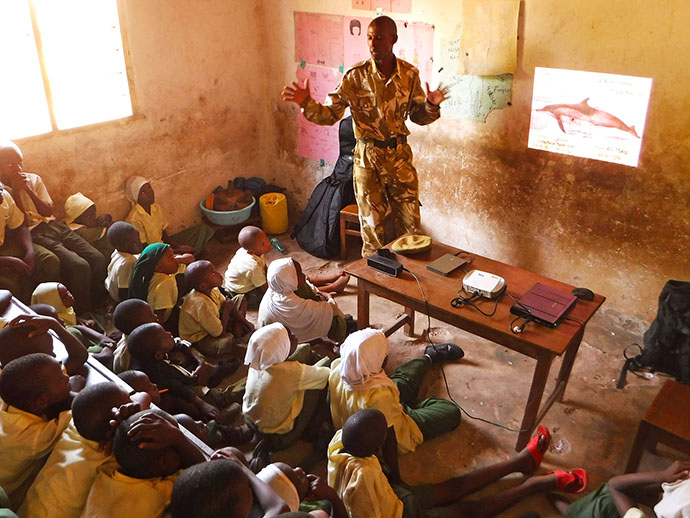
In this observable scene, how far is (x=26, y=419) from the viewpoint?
2.11 metres

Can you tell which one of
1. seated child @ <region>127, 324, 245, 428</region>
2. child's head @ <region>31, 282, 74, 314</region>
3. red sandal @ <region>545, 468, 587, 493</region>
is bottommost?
red sandal @ <region>545, 468, 587, 493</region>

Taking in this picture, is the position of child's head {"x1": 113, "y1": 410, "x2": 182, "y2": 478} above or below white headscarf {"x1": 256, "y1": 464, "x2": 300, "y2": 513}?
above

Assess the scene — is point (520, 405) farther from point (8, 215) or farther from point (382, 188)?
point (8, 215)

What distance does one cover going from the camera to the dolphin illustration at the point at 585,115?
3724mm

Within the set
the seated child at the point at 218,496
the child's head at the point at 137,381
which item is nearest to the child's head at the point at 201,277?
the child's head at the point at 137,381

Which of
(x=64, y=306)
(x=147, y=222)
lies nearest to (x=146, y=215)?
(x=147, y=222)

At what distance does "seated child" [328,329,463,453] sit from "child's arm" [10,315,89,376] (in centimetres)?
118

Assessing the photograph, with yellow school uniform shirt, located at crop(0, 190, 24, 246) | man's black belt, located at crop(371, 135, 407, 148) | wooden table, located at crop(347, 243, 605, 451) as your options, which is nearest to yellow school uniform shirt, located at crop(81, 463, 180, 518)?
wooden table, located at crop(347, 243, 605, 451)

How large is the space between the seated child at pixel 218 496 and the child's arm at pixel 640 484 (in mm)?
1442

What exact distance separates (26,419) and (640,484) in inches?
93.9

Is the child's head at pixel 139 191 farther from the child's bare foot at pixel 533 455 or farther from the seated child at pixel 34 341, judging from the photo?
the child's bare foot at pixel 533 455

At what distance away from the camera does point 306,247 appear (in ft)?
17.4

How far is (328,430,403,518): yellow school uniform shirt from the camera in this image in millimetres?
2293

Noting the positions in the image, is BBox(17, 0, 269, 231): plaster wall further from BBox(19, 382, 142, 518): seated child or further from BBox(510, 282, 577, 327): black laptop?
BBox(510, 282, 577, 327): black laptop
